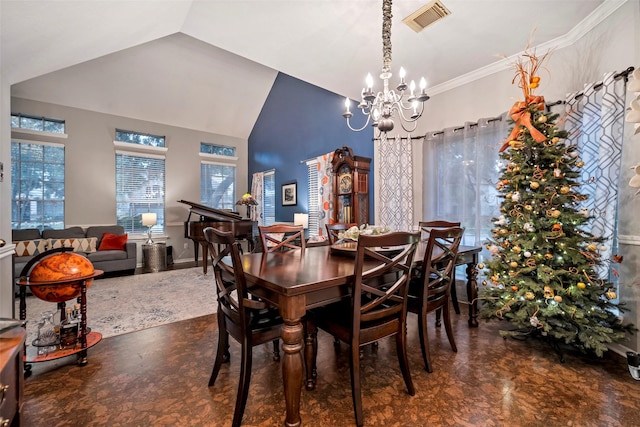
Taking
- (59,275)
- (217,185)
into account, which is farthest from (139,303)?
(217,185)

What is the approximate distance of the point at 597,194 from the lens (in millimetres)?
2279

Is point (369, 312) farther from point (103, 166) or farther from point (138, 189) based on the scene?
point (103, 166)

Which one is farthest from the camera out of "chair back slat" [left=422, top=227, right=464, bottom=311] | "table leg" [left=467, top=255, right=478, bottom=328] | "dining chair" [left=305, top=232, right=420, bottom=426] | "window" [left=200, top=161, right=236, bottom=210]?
"window" [left=200, top=161, right=236, bottom=210]

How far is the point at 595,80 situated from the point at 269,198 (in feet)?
18.8

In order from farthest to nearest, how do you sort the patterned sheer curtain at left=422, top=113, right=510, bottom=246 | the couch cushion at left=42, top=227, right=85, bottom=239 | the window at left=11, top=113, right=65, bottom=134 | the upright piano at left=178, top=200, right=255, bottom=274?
1. the upright piano at left=178, top=200, right=255, bottom=274
2. the window at left=11, top=113, right=65, bottom=134
3. the couch cushion at left=42, top=227, right=85, bottom=239
4. the patterned sheer curtain at left=422, top=113, right=510, bottom=246

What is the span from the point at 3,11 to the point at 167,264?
15.8 ft

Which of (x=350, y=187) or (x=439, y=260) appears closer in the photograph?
(x=439, y=260)

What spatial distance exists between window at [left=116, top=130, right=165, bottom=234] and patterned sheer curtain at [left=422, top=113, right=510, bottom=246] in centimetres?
563

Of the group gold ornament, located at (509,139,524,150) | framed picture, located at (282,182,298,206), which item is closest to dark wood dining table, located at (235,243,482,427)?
gold ornament, located at (509,139,524,150)

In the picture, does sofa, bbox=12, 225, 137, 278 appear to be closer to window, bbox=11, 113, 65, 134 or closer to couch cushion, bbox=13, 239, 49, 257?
couch cushion, bbox=13, 239, 49, 257

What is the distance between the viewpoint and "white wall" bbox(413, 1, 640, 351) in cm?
210

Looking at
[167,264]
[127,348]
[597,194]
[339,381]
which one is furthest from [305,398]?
[167,264]

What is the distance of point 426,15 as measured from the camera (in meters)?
2.57

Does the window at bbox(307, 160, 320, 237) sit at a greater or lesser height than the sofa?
greater
